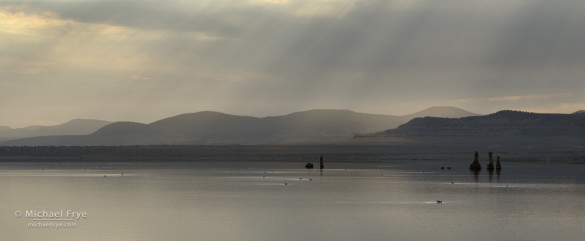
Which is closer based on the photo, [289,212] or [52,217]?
[52,217]

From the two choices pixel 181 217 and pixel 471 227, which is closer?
pixel 471 227

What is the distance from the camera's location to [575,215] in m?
48.0

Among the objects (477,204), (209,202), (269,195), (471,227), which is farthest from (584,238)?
(269,195)

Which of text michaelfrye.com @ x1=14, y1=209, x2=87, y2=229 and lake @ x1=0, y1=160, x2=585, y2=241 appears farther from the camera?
text michaelfrye.com @ x1=14, y1=209, x2=87, y2=229

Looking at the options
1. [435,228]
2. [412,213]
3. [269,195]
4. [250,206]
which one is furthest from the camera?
[269,195]

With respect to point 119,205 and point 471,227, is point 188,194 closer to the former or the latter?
point 119,205

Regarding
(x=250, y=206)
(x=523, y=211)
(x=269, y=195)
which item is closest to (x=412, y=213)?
(x=523, y=211)

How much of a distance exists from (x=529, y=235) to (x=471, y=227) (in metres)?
3.82

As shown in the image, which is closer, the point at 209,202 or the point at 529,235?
the point at 529,235

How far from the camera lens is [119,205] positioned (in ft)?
177

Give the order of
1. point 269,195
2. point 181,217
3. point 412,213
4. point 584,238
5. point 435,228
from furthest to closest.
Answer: point 269,195 → point 412,213 → point 181,217 → point 435,228 → point 584,238

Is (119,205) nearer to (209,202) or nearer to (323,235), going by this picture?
(209,202)

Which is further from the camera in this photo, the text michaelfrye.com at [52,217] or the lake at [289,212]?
the text michaelfrye.com at [52,217]

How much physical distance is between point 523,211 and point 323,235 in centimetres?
1724
